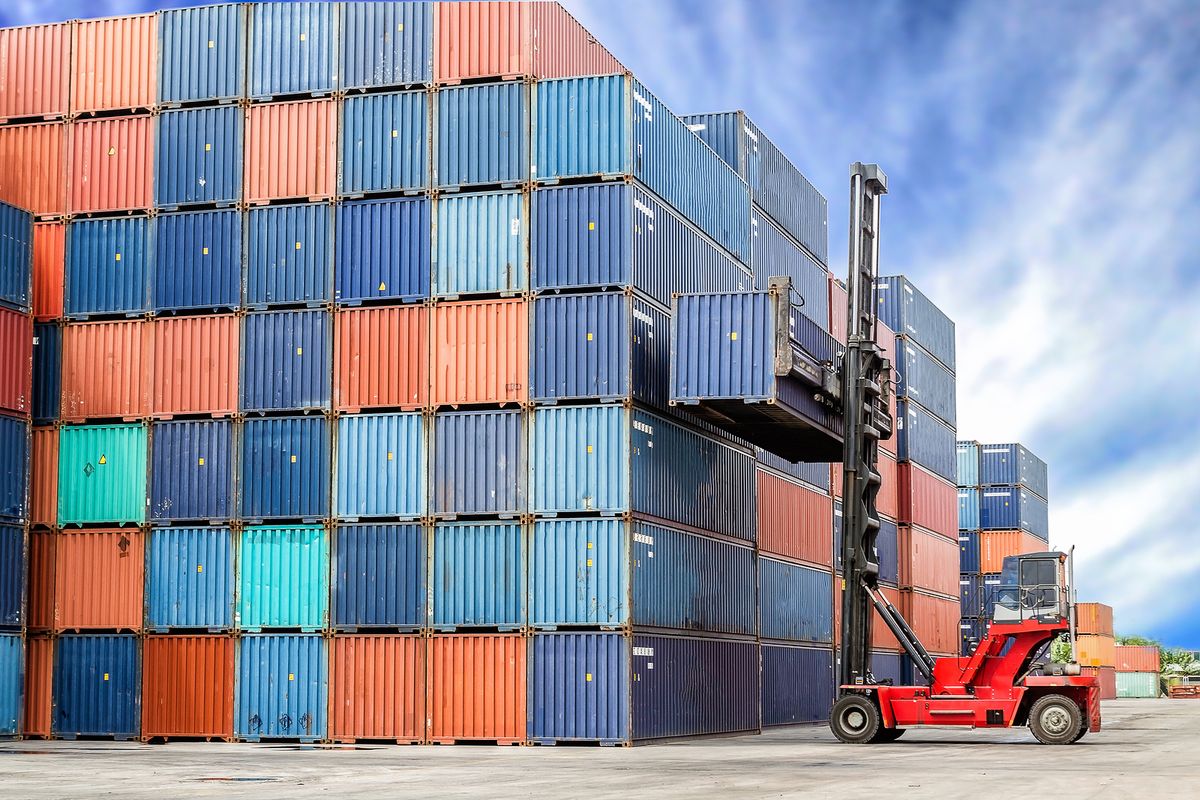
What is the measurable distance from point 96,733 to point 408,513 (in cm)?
909

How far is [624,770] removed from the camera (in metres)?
25.0

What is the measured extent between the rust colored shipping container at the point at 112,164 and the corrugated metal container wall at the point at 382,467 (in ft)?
26.6

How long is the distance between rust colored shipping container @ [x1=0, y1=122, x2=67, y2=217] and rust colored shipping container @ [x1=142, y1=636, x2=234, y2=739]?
11.1 m

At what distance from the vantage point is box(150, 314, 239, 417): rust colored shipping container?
120 feet

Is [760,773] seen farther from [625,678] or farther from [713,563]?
[713,563]

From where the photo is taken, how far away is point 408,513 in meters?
34.9

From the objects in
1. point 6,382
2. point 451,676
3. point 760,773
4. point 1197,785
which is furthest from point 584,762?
point 6,382

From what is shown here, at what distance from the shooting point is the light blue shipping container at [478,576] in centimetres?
3397

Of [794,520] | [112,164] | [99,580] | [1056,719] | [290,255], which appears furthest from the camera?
[794,520]

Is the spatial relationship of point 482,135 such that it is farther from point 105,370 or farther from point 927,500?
point 927,500

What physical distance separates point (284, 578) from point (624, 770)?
42.6 feet

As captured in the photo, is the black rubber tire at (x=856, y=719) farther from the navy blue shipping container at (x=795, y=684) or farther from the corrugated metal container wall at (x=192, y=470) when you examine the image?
the corrugated metal container wall at (x=192, y=470)

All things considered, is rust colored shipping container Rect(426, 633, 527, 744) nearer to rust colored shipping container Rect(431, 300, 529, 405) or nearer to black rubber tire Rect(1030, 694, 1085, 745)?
rust colored shipping container Rect(431, 300, 529, 405)

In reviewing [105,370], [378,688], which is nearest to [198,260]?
[105,370]
